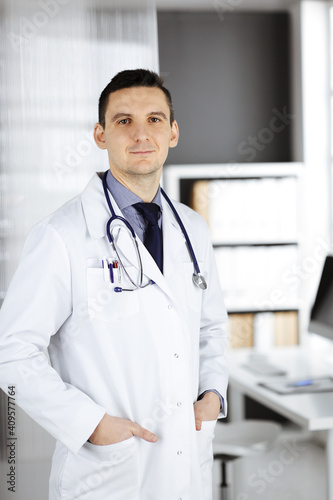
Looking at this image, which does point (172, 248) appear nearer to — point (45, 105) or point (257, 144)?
point (45, 105)

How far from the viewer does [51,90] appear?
1.88m

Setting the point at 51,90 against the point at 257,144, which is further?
the point at 257,144

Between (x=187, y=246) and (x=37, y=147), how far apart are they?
591 mm

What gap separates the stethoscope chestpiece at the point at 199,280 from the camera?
162 centimetres

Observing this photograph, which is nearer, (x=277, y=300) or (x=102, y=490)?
(x=102, y=490)

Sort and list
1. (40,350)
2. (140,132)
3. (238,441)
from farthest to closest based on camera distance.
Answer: (238,441), (140,132), (40,350)

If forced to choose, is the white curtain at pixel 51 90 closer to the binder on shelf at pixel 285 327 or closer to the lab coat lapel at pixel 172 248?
the lab coat lapel at pixel 172 248

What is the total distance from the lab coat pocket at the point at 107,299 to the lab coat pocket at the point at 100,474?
0.97 ft

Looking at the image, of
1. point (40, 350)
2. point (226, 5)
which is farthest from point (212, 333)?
point (226, 5)

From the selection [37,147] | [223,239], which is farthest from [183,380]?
[223,239]

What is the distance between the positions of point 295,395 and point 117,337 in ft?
4.16

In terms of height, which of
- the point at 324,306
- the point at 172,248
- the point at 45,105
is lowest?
the point at 324,306

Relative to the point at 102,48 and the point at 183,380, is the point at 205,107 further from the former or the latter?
the point at 183,380

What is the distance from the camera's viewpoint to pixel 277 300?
13.1ft
